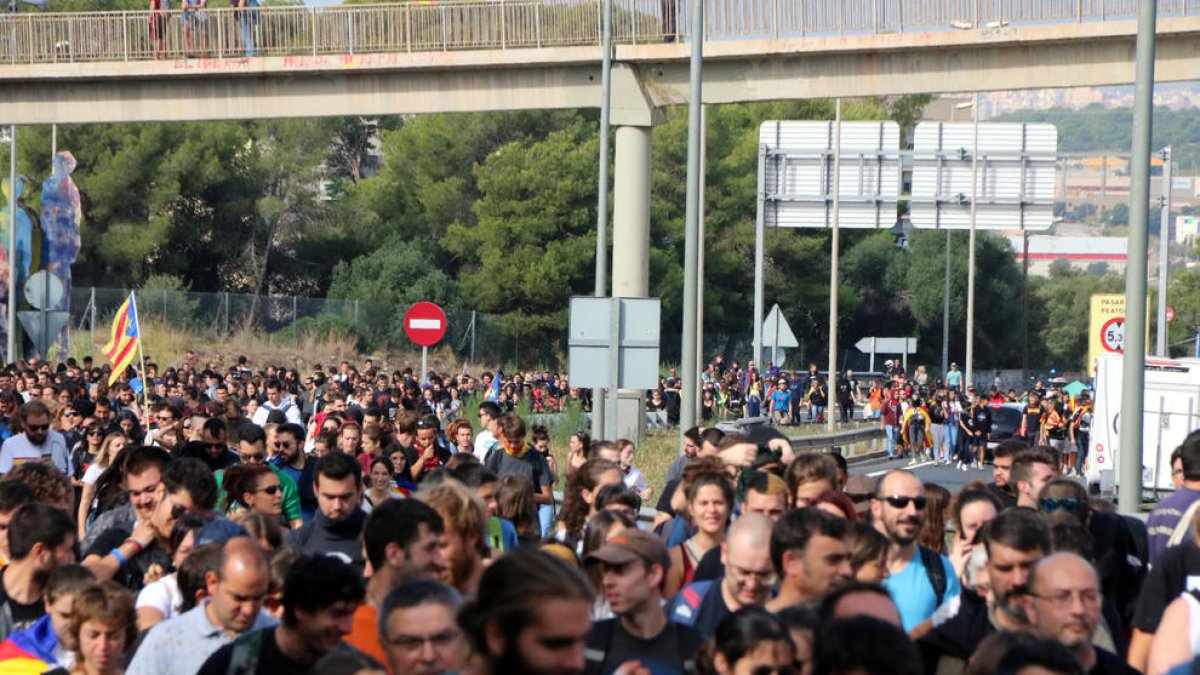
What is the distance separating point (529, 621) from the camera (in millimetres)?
3455

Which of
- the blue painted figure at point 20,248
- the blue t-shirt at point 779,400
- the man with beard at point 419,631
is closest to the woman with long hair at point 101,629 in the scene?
the man with beard at point 419,631

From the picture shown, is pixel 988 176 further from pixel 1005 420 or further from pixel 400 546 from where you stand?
→ pixel 400 546

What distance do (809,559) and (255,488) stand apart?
14.4ft

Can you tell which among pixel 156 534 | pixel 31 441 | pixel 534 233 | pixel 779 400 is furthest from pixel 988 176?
pixel 534 233

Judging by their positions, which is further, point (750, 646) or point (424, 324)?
point (424, 324)

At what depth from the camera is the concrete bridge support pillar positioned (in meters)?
30.8

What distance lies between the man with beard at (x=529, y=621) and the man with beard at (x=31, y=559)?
4631 mm

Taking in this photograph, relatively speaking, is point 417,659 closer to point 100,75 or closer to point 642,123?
point 642,123

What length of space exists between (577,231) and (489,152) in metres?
6.03

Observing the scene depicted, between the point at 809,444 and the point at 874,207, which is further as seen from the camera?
the point at 874,207

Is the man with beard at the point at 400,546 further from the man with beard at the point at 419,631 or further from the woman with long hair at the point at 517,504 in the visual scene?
the woman with long hair at the point at 517,504

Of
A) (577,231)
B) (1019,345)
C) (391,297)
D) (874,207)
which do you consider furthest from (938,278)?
(874,207)

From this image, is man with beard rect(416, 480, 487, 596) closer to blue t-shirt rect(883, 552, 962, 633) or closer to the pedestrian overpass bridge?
blue t-shirt rect(883, 552, 962, 633)

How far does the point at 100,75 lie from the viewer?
110 ft
